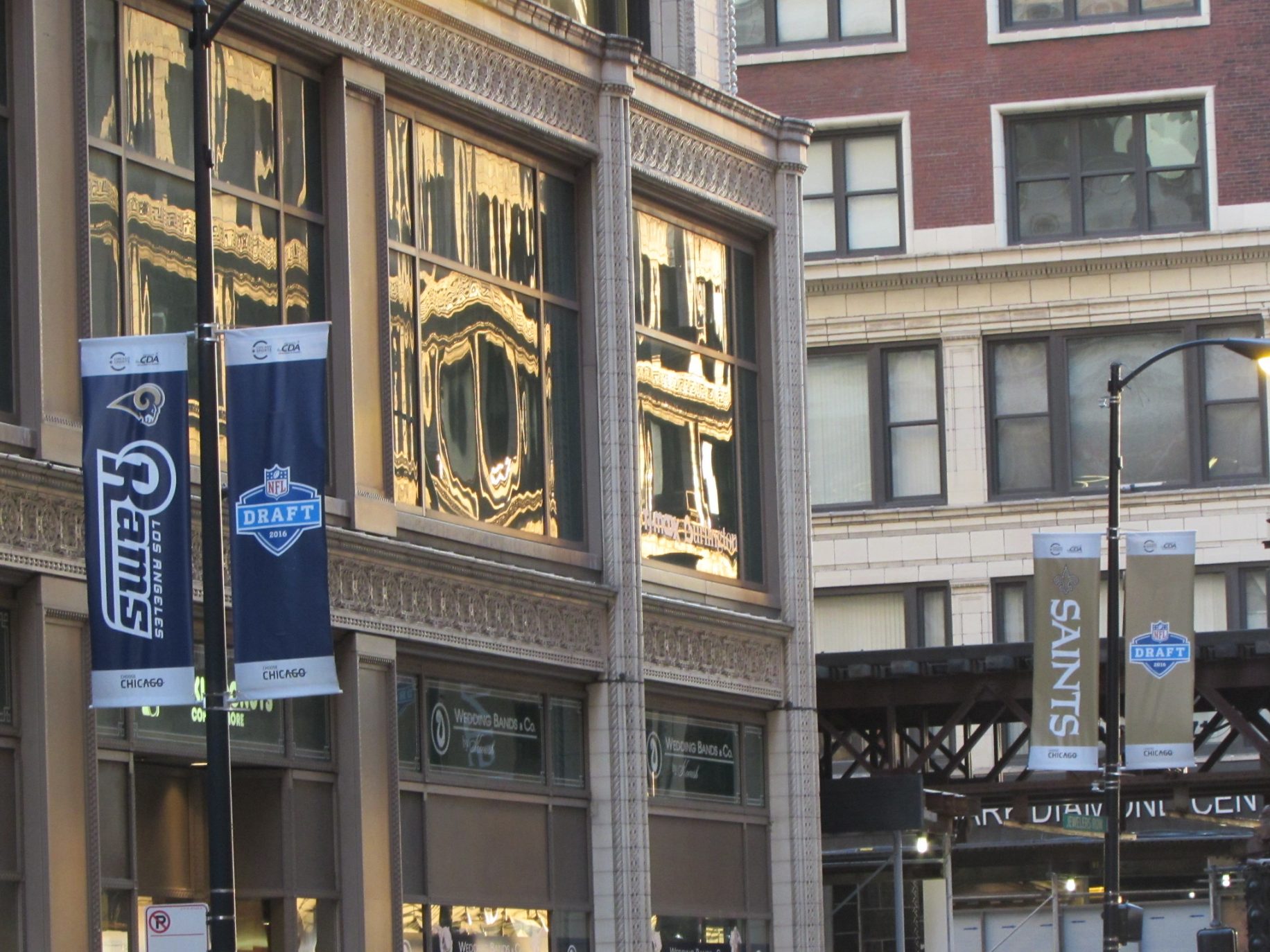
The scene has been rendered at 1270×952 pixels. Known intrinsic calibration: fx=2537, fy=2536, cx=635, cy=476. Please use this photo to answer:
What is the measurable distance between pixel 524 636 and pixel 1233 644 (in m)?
12.3

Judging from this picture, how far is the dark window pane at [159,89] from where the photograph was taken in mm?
20172

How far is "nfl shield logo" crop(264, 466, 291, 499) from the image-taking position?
15859 mm

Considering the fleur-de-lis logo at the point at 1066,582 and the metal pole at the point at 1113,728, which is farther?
the fleur-de-lis logo at the point at 1066,582

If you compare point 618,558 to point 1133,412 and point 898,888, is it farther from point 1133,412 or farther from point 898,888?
point 1133,412

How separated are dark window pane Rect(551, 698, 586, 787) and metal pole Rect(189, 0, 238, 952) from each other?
369 inches

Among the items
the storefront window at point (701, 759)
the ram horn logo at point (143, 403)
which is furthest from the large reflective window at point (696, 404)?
the ram horn logo at point (143, 403)

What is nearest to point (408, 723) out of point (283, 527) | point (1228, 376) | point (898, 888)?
point (283, 527)

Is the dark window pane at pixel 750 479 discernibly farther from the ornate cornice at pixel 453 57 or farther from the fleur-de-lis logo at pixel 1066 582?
the ornate cornice at pixel 453 57

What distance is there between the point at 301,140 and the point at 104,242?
314cm

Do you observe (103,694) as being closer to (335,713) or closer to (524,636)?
(335,713)

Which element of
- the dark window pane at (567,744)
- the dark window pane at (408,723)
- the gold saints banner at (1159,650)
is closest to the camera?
the dark window pane at (408,723)

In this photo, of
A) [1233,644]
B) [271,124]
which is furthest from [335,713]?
[1233,644]

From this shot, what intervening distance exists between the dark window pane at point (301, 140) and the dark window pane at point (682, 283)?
5400 millimetres

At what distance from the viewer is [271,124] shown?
859 inches
